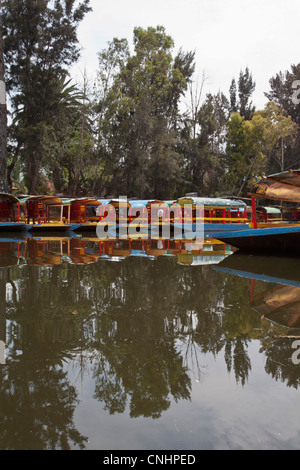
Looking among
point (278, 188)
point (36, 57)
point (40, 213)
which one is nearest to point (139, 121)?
point (36, 57)

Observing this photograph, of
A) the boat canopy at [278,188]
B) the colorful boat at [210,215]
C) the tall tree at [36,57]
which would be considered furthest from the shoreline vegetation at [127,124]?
the boat canopy at [278,188]

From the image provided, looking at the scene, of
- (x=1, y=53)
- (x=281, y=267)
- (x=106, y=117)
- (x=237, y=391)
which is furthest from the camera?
(x=106, y=117)

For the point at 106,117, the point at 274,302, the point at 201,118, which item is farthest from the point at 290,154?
the point at 274,302

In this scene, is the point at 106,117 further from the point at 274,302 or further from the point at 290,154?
the point at 274,302

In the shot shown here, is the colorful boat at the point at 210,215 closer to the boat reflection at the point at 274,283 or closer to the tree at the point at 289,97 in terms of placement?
the boat reflection at the point at 274,283

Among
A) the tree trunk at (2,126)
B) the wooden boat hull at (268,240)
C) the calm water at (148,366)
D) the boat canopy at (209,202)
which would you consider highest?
the tree trunk at (2,126)

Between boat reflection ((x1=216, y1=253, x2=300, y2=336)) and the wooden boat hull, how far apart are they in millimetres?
338

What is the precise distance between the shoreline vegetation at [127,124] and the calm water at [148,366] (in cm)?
2050

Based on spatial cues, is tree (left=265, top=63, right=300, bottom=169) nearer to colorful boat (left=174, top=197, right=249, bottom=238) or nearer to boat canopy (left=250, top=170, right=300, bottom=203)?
colorful boat (left=174, top=197, right=249, bottom=238)

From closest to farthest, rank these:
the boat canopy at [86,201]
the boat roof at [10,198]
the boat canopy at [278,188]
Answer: the boat canopy at [278,188], the boat roof at [10,198], the boat canopy at [86,201]

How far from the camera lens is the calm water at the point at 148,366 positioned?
6.72 feet

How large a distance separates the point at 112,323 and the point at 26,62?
2680 cm

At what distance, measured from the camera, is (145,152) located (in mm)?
31812
